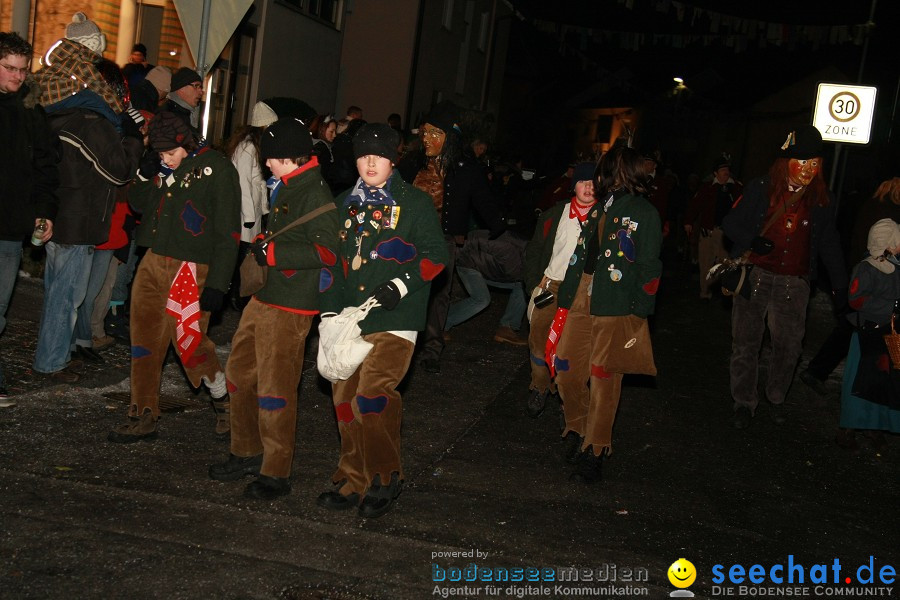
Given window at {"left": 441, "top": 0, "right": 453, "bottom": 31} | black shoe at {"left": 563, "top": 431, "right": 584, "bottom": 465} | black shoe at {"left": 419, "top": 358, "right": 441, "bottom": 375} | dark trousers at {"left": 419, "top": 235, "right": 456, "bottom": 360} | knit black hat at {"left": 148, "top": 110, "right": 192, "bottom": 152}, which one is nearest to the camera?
knit black hat at {"left": 148, "top": 110, "right": 192, "bottom": 152}

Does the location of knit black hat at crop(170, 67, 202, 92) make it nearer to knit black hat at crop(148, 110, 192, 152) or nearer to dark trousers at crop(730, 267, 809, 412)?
knit black hat at crop(148, 110, 192, 152)

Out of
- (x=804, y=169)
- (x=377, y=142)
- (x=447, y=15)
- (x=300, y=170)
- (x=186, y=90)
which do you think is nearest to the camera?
(x=377, y=142)

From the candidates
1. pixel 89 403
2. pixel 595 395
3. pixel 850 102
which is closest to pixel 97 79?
pixel 89 403

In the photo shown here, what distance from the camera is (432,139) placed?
838 cm

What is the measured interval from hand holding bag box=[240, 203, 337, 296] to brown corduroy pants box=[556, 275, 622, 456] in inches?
78.2

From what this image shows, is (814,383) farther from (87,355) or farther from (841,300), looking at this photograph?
(87,355)

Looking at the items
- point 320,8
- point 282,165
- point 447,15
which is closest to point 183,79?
point 282,165

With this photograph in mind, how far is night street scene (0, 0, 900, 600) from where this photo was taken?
192 inches

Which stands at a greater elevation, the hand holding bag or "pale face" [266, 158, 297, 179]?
"pale face" [266, 158, 297, 179]

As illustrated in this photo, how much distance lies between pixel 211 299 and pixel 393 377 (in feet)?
3.81

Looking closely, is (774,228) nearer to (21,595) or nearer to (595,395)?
A: (595,395)

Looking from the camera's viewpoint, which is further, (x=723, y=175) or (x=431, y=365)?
(x=723, y=175)

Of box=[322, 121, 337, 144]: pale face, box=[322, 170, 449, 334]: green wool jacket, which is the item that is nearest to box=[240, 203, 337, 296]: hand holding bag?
box=[322, 170, 449, 334]: green wool jacket

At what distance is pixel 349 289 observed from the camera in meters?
5.20
